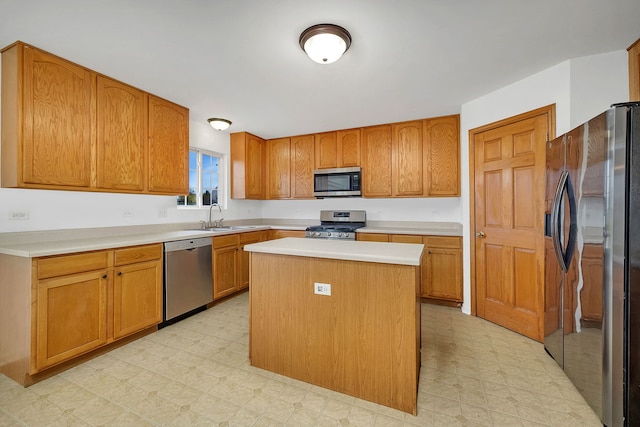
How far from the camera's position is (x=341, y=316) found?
5.74 ft

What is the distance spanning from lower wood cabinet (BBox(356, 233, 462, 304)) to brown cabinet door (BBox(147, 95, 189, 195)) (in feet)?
9.21

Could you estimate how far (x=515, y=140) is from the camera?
2.63 metres

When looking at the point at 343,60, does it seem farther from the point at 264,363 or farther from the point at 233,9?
the point at 264,363

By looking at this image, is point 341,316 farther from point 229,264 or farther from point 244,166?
point 244,166

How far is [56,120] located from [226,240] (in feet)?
6.32

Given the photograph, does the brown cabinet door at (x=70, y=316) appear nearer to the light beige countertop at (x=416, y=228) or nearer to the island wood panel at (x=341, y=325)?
the island wood panel at (x=341, y=325)

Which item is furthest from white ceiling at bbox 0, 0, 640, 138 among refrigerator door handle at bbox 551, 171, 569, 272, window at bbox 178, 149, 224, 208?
window at bbox 178, 149, 224, 208

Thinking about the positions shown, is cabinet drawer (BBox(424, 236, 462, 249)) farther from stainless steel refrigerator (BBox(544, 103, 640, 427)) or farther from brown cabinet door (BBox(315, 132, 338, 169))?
brown cabinet door (BBox(315, 132, 338, 169))

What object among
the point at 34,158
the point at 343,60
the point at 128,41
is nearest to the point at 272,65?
the point at 343,60

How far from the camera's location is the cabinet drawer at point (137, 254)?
2.31 metres

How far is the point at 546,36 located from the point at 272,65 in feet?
6.56

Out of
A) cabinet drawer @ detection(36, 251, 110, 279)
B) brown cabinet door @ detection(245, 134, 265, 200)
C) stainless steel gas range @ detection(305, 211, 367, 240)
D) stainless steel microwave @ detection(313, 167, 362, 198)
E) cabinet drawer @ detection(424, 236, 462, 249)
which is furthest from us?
brown cabinet door @ detection(245, 134, 265, 200)

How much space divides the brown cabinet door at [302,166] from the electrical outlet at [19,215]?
9.99 feet

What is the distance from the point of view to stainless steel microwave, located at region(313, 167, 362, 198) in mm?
4027
